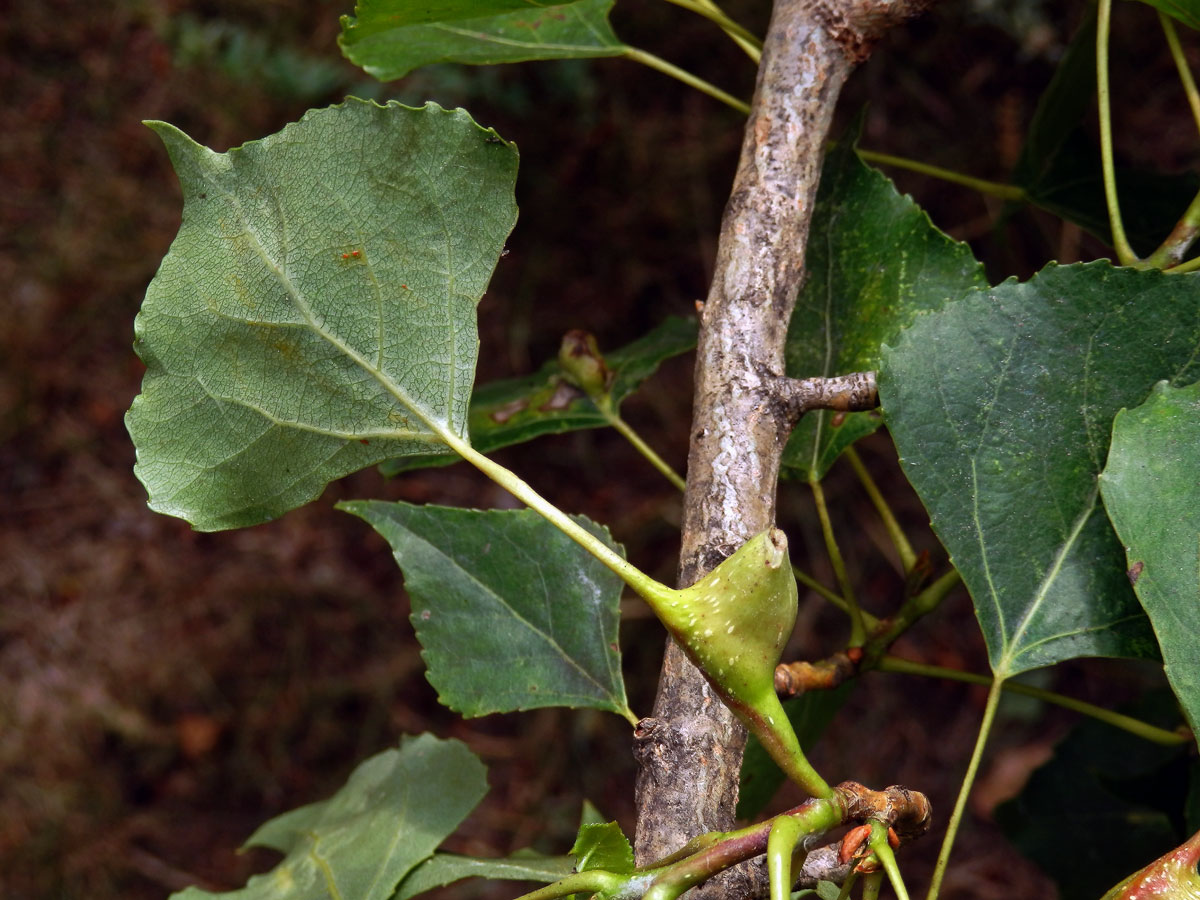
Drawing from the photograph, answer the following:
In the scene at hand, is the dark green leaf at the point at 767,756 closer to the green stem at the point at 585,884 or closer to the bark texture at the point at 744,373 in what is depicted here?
the bark texture at the point at 744,373

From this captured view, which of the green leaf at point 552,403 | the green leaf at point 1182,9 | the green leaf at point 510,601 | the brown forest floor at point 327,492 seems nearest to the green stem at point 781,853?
the green leaf at point 510,601

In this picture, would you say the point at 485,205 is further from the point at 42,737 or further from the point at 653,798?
the point at 42,737

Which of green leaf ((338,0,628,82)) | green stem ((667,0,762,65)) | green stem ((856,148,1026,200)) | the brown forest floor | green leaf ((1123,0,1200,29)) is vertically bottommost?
the brown forest floor

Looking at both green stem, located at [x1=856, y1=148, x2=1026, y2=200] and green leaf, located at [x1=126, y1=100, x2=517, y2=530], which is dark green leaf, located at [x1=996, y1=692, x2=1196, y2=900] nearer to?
green stem, located at [x1=856, y1=148, x2=1026, y2=200]

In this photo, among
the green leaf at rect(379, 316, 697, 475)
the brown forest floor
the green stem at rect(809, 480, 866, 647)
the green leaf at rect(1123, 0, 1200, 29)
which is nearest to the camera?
→ the green leaf at rect(1123, 0, 1200, 29)

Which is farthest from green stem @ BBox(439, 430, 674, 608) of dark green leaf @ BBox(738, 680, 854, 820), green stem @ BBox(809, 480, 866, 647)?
dark green leaf @ BBox(738, 680, 854, 820)

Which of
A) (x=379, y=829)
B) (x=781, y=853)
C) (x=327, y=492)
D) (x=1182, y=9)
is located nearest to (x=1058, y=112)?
(x=1182, y=9)
